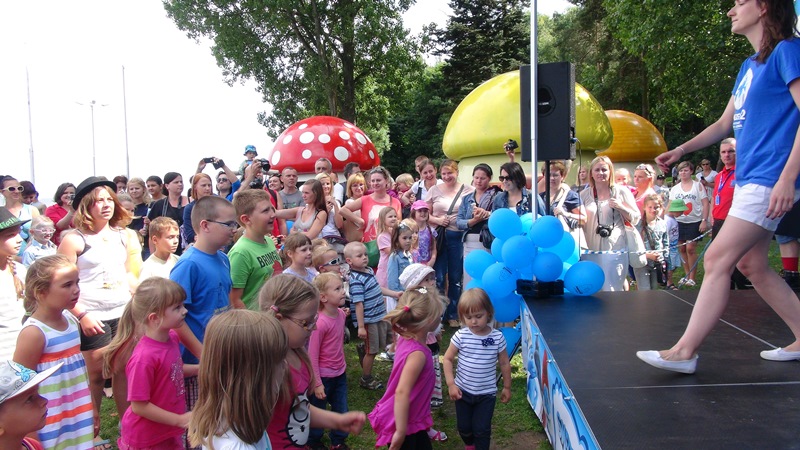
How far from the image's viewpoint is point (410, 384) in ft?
8.97

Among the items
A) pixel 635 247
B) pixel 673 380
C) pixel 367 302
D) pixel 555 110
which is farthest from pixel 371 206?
pixel 673 380

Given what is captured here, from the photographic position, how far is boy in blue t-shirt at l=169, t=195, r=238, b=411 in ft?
10.2

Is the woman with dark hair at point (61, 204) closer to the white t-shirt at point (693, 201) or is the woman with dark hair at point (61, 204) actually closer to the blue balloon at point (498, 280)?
the blue balloon at point (498, 280)

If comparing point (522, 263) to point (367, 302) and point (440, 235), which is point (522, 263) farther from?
point (440, 235)

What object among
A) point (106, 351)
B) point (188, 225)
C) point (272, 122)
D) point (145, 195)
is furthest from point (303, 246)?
point (272, 122)

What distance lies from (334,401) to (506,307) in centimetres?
168

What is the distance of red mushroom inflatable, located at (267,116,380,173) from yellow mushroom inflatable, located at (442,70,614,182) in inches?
94.1

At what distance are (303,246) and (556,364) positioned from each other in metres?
1.99

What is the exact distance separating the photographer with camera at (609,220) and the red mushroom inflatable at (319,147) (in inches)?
283

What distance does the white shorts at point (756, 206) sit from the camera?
2576 mm

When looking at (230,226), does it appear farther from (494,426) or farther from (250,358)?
(494,426)

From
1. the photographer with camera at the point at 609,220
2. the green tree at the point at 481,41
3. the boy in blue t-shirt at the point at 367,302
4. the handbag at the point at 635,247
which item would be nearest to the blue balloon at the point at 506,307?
the boy in blue t-shirt at the point at 367,302

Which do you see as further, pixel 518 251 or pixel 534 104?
pixel 534 104

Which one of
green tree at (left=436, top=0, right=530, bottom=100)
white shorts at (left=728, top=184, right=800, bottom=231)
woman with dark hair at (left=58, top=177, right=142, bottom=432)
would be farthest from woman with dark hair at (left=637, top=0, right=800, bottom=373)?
green tree at (left=436, top=0, right=530, bottom=100)
